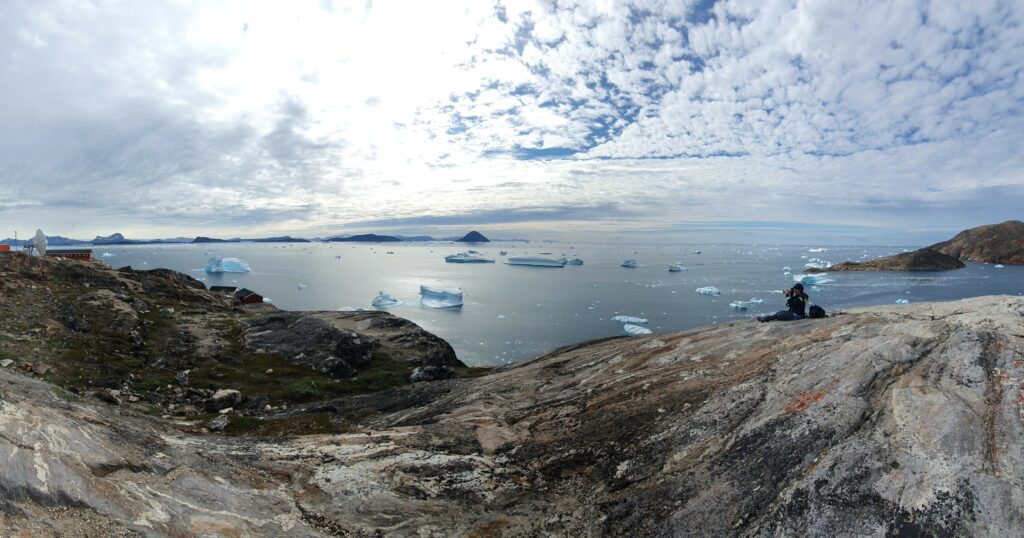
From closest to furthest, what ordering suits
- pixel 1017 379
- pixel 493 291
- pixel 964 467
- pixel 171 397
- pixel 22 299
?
pixel 964 467 < pixel 1017 379 < pixel 171 397 < pixel 22 299 < pixel 493 291

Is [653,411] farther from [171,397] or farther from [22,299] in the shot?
[22,299]

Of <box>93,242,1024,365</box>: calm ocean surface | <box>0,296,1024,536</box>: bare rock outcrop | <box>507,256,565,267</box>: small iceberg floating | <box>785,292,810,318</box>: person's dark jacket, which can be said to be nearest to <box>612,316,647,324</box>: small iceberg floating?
<box>93,242,1024,365</box>: calm ocean surface

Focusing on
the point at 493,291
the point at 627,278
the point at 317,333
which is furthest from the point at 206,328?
the point at 627,278

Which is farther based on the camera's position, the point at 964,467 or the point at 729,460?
the point at 729,460

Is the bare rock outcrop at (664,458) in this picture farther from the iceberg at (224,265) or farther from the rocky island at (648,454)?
the iceberg at (224,265)

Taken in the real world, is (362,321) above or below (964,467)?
below

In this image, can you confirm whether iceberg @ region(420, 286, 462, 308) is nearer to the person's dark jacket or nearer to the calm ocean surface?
the calm ocean surface
